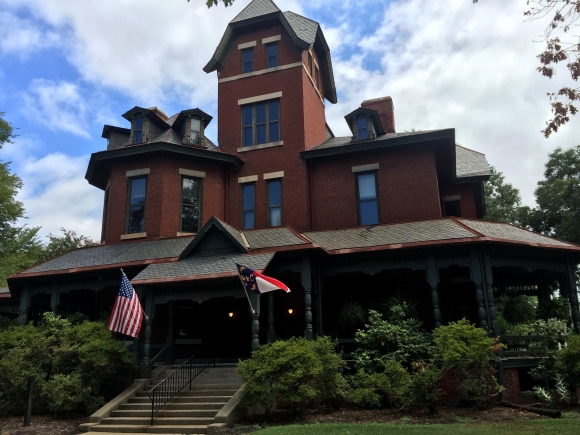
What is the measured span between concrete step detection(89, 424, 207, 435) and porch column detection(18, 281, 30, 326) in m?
7.04

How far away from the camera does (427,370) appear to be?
11008 millimetres

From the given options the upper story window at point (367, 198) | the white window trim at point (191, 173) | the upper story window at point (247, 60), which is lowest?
the upper story window at point (367, 198)

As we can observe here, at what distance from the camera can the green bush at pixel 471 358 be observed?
11.2 meters

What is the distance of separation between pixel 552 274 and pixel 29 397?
54.8 ft

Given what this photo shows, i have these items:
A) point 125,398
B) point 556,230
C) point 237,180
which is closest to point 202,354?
point 125,398

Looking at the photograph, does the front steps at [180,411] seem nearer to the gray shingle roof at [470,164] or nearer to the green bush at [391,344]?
the green bush at [391,344]

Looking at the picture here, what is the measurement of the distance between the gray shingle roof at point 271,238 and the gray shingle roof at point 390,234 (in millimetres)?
899

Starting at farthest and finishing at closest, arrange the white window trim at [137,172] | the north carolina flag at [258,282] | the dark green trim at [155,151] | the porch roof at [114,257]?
1. the white window trim at [137,172]
2. the dark green trim at [155,151]
3. the porch roof at [114,257]
4. the north carolina flag at [258,282]

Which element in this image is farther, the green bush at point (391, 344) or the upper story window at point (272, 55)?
the upper story window at point (272, 55)

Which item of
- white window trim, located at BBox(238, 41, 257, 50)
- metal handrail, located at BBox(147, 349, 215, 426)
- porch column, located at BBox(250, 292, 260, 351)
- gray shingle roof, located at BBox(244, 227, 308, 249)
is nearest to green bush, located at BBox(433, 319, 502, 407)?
porch column, located at BBox(250, 292, 260, 351)

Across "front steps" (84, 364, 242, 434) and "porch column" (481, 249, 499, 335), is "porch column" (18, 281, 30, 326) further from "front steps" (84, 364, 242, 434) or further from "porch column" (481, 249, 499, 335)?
"porch column" (481, 249, 499, 335)

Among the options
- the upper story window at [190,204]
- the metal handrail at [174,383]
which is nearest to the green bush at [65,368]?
the metal handrail at [174,383]

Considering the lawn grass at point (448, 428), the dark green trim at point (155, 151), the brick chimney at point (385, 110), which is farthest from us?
the brick chimney at point (385, 110)

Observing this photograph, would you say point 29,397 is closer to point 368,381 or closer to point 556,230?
point 368,381
